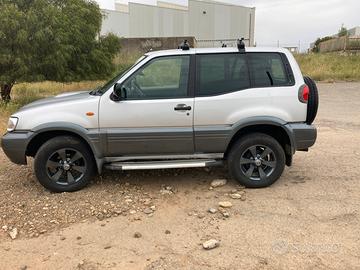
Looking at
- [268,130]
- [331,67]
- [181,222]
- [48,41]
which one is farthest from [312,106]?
[331,67]

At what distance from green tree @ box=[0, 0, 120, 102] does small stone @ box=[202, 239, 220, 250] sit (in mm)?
11096

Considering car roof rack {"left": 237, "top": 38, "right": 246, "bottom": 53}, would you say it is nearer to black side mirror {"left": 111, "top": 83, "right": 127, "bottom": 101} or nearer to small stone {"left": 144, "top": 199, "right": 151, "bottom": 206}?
black side mirror {"left": 111, "top": 83, "right": 127, "bottom": 101}

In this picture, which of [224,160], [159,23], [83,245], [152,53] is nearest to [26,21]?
[152,53]

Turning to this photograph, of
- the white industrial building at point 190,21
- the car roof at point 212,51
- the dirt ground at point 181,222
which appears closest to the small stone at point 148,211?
the dirt ground at point 181,222

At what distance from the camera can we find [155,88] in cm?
561

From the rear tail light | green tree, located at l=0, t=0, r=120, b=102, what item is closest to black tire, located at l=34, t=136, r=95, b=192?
the rear tail light

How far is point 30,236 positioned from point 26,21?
34.5 feet

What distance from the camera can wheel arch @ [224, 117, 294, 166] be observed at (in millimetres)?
5555

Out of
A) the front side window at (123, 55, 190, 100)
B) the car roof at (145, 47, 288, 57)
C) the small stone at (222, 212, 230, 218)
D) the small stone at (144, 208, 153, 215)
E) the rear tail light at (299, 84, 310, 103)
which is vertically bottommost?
the small stone at (144, 208, 153, 215)

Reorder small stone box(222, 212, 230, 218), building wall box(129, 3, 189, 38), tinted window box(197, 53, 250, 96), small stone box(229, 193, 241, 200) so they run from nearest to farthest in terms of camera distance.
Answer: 1. small stone box(222, 212, 230, 218)
2. small stone box(229, 193, 241, 200)
3. tinted window box(197, 53, 250, 96)
4. building wall box(129, 3, 189, 38)

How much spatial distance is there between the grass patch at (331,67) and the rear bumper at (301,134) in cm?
2168

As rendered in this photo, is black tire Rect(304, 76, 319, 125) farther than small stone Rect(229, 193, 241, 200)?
Yes

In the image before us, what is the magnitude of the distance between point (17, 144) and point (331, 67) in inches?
1049

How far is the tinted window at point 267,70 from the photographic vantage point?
5.65 m
